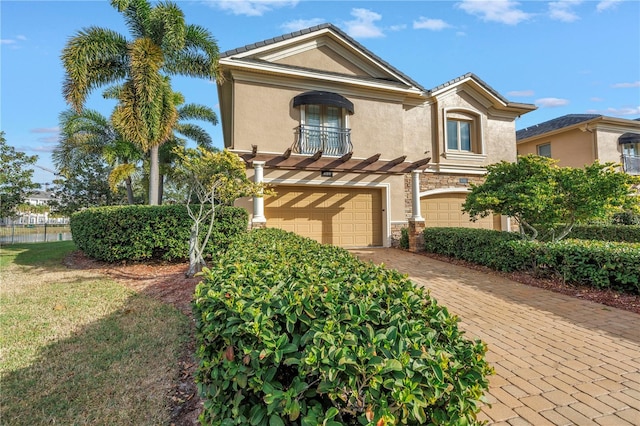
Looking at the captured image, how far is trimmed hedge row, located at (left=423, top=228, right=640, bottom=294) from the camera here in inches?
222

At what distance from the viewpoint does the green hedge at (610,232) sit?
10.7 meters

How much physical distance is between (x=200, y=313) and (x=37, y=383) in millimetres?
2471

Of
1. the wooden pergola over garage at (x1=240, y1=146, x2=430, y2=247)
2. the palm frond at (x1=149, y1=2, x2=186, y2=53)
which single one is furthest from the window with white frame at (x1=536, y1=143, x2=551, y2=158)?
the palm frond at (x1=149, y1=2, x2=186, y2=53)

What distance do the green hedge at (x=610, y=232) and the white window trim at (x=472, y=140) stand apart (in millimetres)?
4873

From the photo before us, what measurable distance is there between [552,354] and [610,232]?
37.3 ft

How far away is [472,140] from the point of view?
1466cm

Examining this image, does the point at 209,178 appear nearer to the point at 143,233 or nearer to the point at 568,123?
the point at 143,233

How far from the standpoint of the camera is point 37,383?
3.01m

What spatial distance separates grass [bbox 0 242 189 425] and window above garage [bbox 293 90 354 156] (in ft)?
25.3

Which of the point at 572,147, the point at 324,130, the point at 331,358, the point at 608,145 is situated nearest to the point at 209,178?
the point at 324,130

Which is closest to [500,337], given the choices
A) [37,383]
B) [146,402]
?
[146,402]

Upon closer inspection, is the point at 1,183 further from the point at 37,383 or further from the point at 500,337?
the point at 500,337

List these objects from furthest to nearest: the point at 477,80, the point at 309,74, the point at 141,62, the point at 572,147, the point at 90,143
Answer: the point at 572,147 < the point at 90,143 < the point at 477,80 < the point at 309,74 < the point at 141,62

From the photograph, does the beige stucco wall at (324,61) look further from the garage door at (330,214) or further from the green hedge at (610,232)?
the green hedge at (610,232)
